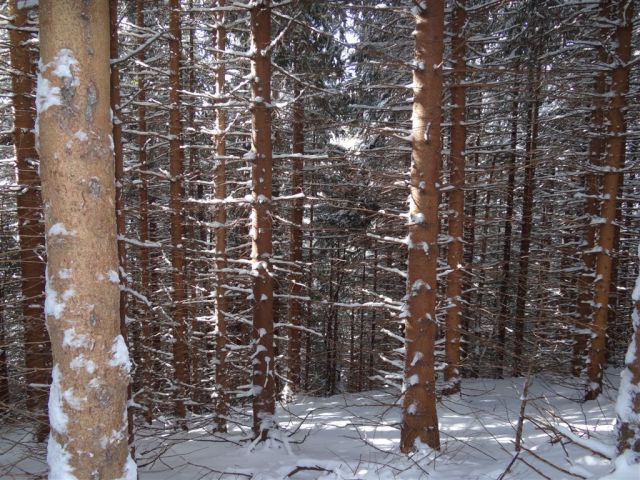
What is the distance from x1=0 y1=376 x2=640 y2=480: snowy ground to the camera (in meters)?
4.55

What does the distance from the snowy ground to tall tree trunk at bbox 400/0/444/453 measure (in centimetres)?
33

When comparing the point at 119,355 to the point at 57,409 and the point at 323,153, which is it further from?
the point at 323,153

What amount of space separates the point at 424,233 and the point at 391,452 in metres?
2.96

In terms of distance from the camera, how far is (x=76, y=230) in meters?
2.46

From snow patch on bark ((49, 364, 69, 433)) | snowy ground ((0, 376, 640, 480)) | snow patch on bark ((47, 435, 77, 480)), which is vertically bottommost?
snowy ground ((0, 376, 640, 480))

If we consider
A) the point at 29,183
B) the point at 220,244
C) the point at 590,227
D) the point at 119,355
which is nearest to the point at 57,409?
the point at 119,355

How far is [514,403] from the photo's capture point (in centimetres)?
995

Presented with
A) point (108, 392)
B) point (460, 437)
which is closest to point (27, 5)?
point (108, 392)

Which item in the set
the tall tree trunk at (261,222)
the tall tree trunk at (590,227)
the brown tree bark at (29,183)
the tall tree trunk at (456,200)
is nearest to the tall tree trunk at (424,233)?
the tall tree trunk at (261,222)

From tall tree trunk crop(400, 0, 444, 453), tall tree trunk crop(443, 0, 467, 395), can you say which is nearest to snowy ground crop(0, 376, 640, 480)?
tall tree trunk crop(400, 0, 444, 453)

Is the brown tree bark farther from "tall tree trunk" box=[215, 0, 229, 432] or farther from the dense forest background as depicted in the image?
"tall tree trunk" box=[215, 0, 229, 432]

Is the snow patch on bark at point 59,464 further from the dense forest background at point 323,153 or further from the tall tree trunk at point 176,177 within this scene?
the tall tree trunk at point 176,177

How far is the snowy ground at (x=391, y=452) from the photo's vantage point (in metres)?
4.55

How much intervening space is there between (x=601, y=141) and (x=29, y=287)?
1340 centimetres
